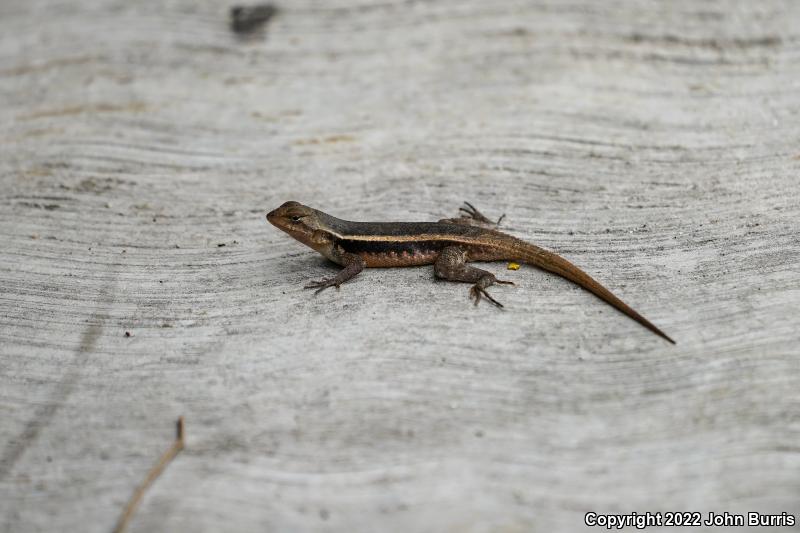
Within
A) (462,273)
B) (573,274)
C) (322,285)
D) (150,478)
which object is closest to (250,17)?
(322,285)

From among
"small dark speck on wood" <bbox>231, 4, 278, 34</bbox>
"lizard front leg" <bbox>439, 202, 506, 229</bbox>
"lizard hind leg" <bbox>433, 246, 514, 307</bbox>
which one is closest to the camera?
"lizard hind leg" <bbox>433, 246, 514, 307</bbox>

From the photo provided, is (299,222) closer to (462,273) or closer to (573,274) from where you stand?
(462,273)

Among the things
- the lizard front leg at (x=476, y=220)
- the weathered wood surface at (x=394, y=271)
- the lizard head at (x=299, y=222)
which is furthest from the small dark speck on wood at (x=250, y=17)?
the lizard front leg at (x=476, y=220)

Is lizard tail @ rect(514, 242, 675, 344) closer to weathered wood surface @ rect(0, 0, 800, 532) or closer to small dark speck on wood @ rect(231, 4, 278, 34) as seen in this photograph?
weathered wood surface @ rect(0, 0, 800, 532)

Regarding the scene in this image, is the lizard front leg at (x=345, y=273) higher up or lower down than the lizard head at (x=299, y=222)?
lower down

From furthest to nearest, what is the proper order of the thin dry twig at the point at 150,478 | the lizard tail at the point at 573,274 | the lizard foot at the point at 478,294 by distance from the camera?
the lizard foot at the point at 478,294 < the lizard tail at the point at 573,274 < the thin dry twig at the point at 150,478

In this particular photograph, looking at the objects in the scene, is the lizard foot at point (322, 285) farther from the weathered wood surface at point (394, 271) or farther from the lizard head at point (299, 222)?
the lizard head at point (299, 222)

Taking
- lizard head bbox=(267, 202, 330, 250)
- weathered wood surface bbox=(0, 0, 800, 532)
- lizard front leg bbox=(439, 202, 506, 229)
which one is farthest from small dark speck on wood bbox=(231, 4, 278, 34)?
lizard front leg bbox=(439, 202, 506, 229)
